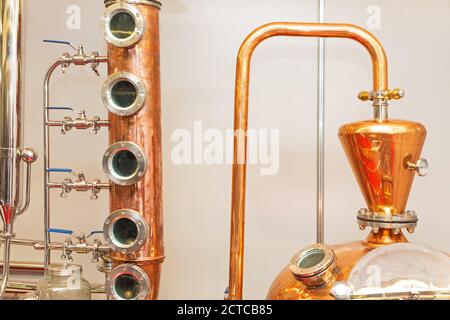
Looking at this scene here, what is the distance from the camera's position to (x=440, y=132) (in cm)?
130

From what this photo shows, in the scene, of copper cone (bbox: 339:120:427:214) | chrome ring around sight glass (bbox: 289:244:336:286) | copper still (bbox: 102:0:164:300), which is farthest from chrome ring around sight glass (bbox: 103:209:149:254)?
copper cone (bbox: 339:120:427:214)

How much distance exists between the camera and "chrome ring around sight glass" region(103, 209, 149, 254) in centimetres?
103

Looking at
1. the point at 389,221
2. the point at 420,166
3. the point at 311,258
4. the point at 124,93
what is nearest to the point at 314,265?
the point at 311,258

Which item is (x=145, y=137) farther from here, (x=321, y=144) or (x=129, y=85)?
(x=321, y=144)

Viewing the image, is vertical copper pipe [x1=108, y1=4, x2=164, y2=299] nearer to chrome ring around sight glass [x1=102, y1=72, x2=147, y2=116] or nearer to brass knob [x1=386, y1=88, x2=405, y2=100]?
chrome ring around sight glass [x1=102, y1=72, x2=147, y2=116]

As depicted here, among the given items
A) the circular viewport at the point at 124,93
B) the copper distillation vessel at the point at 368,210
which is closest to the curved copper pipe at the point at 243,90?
the copper distillation vessel at the point at 368,210

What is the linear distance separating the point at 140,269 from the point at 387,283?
0.51 metres

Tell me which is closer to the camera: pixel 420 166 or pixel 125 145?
pixel 420 166

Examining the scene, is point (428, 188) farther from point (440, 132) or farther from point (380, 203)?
point (380, 203)

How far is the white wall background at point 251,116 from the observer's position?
1.30 m

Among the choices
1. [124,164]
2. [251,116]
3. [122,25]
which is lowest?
[124,164]

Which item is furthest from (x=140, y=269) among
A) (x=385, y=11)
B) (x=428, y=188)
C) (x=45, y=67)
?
(x=385, y=11)

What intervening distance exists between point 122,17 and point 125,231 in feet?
1.51

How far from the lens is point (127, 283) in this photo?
1058mm
